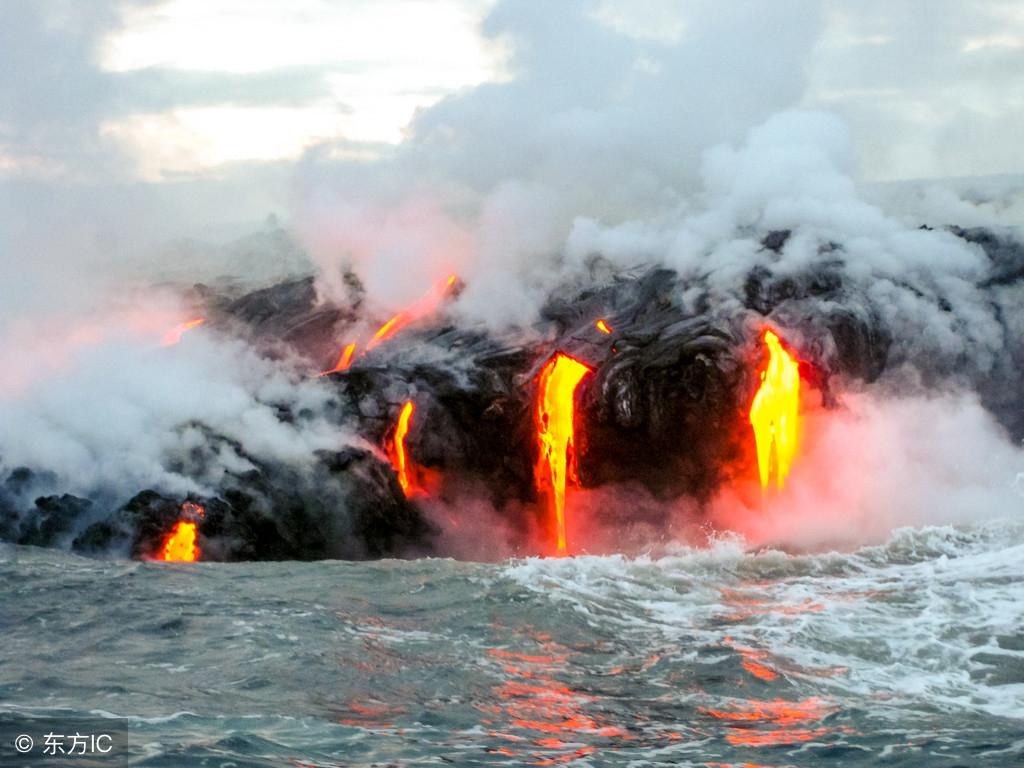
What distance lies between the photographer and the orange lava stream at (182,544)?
24.8 m

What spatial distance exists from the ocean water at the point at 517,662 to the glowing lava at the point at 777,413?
5818 mm

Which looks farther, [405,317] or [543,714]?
[405,317]

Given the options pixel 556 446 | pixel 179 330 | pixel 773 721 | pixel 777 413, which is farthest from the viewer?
pixel 179 330

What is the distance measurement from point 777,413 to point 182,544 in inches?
538

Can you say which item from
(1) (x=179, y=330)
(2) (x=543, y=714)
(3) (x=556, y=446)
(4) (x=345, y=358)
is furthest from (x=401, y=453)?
(2) (x=543, y=714)

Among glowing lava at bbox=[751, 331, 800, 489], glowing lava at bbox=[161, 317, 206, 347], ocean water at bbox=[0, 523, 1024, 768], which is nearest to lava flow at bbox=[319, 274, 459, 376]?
glowing lava at bbox=[161, 317, 206, 347]

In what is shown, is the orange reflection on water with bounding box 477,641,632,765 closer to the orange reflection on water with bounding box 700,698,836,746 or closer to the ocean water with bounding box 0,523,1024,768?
the ocean water with bounding box 0,523,1024,768

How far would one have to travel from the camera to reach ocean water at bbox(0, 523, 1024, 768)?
1212cm

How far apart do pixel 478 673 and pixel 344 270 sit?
66.7 ft

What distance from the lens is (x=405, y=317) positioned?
Answer: 32719 mm

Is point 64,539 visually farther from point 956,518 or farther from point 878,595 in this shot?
point 956,518

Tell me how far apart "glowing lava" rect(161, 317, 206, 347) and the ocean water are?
10356 mm

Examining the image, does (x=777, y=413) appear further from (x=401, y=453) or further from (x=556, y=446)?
(x=401, y=453)

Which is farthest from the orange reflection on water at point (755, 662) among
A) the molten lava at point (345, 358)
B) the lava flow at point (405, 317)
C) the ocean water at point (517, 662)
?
the molten lava at point (345, 358)
